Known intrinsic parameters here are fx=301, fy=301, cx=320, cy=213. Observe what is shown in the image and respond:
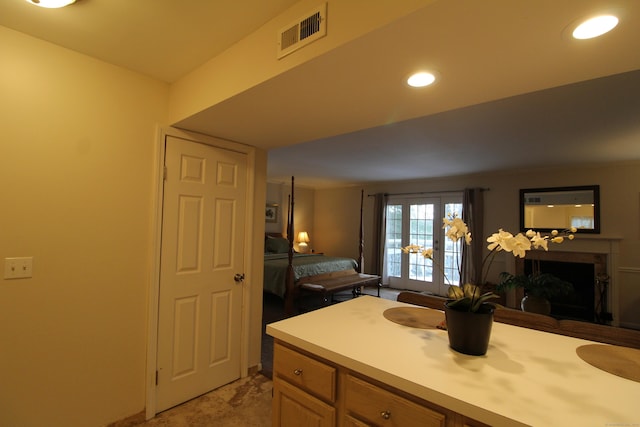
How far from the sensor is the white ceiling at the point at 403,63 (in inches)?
39.9

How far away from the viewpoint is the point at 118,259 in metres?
1.96

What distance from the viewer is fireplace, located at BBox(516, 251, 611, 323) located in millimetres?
4352

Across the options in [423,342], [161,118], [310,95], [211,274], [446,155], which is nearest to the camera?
[423,342]

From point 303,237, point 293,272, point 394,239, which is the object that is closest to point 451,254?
point 394,239

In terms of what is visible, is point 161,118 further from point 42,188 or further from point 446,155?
point 446,155

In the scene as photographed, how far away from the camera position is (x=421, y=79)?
4.59 feet

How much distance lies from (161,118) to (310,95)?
3.99 feet

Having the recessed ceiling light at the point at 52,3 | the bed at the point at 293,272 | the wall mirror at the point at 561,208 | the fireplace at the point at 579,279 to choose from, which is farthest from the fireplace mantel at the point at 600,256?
the recessed ceiling light at the point at 52,3

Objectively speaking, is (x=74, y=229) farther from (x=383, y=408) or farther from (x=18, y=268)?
(x=383, y=408)

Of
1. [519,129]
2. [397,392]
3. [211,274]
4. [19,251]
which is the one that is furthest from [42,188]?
[519,129]

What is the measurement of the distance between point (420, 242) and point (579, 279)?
255 centimetres

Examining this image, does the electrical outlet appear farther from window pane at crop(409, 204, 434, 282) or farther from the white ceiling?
window pane at crop(409, 204, 434, 282)

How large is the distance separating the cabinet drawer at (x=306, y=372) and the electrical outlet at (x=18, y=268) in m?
1.45

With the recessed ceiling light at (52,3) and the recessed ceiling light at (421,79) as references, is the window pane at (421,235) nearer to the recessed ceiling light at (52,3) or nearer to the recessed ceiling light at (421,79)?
the recessed ceiling light at (421,79)
